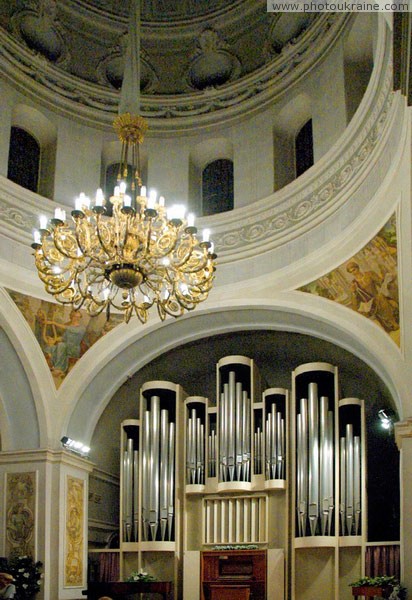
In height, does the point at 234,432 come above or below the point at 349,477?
above

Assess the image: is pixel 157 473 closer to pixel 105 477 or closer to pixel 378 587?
pixel 105 477

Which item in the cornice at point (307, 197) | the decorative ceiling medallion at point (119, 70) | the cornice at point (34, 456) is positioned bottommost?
the cornice at point (34, 456)

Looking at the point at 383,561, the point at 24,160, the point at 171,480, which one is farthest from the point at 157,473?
the point at 24,160

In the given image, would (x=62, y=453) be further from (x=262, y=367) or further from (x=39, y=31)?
(x=39, y=31)

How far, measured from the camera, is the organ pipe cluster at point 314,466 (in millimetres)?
12688

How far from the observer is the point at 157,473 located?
13906 mm

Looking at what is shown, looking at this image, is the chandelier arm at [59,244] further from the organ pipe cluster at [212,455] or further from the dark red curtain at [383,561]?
the dark red curtain at [383,561]

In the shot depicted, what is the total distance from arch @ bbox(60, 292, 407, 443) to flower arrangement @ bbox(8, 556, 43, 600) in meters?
1.96

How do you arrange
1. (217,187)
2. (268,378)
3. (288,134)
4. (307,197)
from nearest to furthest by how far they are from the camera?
(307,197), (288,134), (217,187), (268,378)

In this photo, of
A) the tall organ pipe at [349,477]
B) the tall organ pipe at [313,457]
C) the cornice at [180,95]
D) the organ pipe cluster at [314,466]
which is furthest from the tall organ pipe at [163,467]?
the cornice at [180,95]

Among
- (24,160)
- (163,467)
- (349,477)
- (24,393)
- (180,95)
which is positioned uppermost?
(180,95)

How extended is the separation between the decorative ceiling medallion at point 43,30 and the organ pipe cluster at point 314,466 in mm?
6911

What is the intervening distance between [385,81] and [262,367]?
20.9ft

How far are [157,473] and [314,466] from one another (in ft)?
8.39
